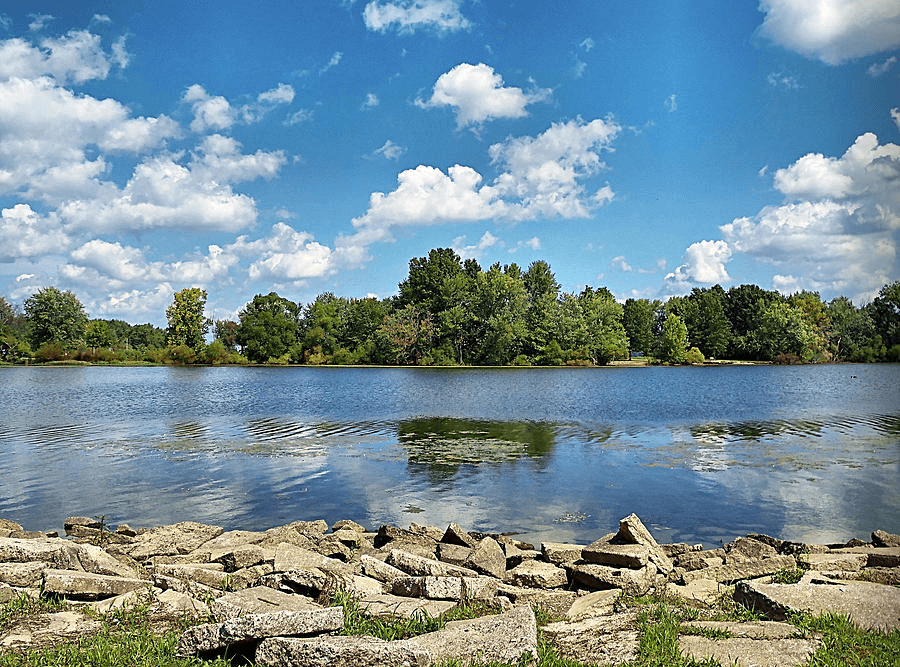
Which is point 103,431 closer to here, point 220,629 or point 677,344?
point 220,629

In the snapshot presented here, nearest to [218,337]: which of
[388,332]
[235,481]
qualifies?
→ [388,332]

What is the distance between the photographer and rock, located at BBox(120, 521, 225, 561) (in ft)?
33.3

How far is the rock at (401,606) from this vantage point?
631cm

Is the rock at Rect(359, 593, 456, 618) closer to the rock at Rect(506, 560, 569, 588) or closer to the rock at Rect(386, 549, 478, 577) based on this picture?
the rock at Rect(386, 549, 478, 577)

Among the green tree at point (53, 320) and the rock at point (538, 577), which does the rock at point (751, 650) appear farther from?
the green tree at point (53, 320)

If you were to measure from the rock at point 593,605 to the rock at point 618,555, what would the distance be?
0.82 m

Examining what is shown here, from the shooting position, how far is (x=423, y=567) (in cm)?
813

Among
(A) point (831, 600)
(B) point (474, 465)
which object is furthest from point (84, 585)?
(B) point (474, 465)

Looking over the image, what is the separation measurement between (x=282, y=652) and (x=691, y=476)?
588 inches

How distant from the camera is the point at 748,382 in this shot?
5775 cm

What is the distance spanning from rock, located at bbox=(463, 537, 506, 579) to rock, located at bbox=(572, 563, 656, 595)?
0.99 m

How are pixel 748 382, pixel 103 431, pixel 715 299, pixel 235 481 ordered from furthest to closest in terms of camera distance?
pixel 715 299, pixel 748 382, pixel 103 431, pixel 235 481

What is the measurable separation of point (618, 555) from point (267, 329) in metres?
106

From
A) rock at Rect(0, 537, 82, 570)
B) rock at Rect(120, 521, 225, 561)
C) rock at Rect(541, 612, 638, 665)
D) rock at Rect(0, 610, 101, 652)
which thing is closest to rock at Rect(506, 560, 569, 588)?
rock at Rect(541, 612, 638, 665)
